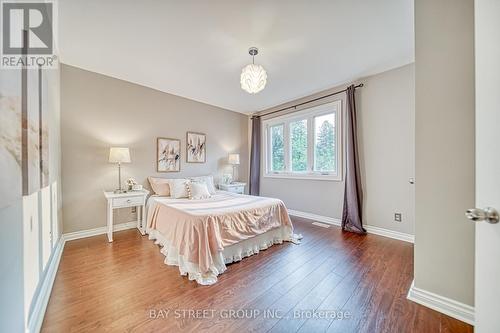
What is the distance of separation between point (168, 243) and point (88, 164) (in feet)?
6.16

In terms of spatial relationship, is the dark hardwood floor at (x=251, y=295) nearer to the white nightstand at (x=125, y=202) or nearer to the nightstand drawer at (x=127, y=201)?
the white nightstand at (x=125, y=202)

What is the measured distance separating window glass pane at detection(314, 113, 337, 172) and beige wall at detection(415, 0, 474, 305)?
82.0 inches

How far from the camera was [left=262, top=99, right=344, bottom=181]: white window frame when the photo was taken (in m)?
3.55

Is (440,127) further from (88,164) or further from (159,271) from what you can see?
(88,164)

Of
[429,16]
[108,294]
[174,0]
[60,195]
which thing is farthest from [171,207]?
[429,16]

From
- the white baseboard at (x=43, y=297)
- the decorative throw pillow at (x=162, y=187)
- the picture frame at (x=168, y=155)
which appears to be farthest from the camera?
the picture frame at (x=168, y=155)

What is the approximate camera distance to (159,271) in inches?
81.3

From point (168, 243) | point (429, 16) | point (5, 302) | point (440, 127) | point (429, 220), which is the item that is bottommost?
point (168, 243)

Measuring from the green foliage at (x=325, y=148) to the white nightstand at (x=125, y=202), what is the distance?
10.5ft

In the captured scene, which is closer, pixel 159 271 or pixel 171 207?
pixel 159 271

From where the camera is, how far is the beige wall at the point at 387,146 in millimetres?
2832

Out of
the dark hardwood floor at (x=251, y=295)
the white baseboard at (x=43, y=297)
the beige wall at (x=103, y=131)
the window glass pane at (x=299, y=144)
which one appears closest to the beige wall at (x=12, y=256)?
the white baseboard at (x=43, y=297)

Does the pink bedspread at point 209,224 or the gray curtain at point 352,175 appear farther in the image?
the gray curtain at point 352,175

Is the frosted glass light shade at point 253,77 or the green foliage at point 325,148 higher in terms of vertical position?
the frosted glass light shade at point 253,77
